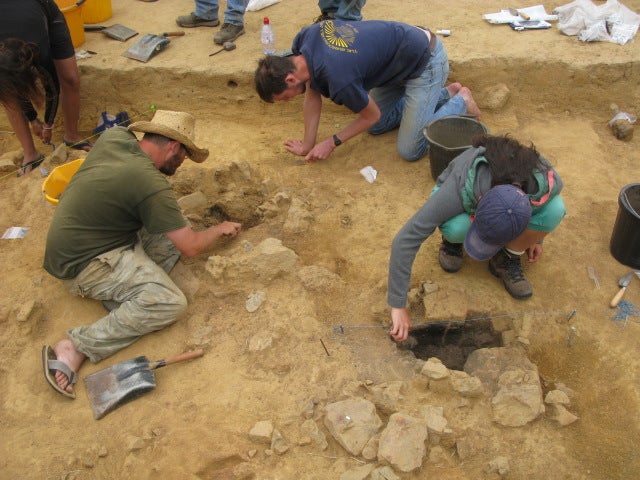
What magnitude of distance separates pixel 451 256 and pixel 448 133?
3.70ft

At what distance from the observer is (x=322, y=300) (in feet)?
9.95

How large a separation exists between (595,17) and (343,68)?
2.75m

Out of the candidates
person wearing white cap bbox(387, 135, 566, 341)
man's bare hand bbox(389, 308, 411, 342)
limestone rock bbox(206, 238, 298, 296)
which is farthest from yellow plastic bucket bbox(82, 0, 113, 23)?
man's bare hand bbox(389, 308, 411, 342)

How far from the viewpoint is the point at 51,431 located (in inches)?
99.8

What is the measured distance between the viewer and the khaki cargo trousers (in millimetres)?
2811

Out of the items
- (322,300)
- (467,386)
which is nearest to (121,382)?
(322,300)

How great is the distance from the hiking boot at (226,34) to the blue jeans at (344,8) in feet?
2.91

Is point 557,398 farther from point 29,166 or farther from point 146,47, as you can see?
point 146,47

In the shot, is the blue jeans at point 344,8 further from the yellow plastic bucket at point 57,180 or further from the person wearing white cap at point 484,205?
the yellow plastic bucket at point 57,180

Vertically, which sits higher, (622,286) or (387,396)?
(622,286)

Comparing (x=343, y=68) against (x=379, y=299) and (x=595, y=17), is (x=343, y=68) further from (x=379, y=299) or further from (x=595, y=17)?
(x=595, y=17)

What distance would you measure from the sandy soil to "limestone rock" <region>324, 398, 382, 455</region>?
0.25ft

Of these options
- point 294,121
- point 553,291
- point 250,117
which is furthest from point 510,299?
point 250,117

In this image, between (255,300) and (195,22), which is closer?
(255,300)
